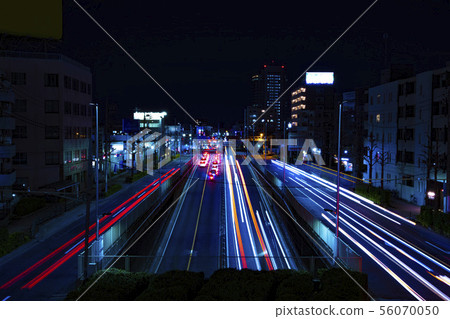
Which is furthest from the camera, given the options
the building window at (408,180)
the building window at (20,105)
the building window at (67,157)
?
the building window at (67,157)

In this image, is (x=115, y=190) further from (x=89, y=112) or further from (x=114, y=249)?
(x=114, y=249)

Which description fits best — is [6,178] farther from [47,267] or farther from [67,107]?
[47,267]

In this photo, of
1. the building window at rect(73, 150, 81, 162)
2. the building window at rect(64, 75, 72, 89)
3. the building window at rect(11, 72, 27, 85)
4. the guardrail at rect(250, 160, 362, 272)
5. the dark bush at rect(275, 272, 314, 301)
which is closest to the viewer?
the dark bush at rect(275, 272, 314, 301)

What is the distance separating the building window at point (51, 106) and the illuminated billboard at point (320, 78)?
7280cm

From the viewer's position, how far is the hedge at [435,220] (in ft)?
83.1

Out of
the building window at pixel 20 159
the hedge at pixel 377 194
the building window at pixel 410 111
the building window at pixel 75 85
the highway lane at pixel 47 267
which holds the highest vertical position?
the building window at pixel 75 85

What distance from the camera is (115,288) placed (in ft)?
33.9

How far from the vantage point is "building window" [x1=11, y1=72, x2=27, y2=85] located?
132 feet

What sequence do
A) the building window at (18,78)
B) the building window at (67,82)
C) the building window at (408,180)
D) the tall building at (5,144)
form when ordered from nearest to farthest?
1. the tall building at (5,144)
2. the building window at (408,180)
3. the building window at (18,78)
4. the building window at (67,82)

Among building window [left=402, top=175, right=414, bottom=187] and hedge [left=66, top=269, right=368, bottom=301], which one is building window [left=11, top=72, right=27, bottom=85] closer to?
hedge [left=66, top=269, right=368, bottom=301]

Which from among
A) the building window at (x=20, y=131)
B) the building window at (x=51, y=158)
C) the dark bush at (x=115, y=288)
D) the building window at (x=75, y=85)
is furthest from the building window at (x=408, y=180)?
the building window at (x=20, y=131)

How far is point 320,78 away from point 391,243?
8430cm

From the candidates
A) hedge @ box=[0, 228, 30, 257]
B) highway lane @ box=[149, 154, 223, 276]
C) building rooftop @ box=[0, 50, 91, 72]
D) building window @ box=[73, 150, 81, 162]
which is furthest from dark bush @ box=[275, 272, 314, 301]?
building window @ box=[73, 150, 81, 162]

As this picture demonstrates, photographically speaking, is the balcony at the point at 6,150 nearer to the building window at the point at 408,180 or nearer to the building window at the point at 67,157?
the building window at the point at 67,157
